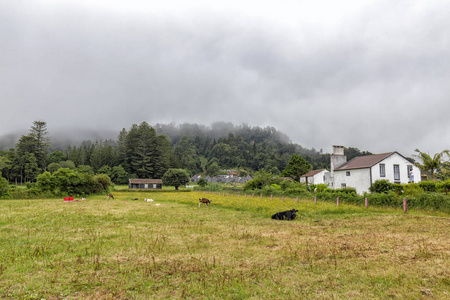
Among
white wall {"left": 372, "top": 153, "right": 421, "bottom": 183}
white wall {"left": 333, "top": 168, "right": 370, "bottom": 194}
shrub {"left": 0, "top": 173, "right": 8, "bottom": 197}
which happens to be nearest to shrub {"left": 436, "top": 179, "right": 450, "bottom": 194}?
white wall {"left": 372, "top": 153, "right": 421, "bottom": 183}

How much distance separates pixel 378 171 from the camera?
3406 centimetres

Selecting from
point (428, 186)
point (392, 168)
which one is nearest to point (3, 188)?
point (428, 186)

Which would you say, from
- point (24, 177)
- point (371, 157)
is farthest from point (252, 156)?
point (371, 157)

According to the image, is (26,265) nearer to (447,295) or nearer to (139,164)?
(447,295)

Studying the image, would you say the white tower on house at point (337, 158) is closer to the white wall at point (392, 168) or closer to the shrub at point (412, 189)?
the white wall at point (392, 168)

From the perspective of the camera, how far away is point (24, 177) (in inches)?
3728

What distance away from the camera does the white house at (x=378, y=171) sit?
34000 millimetres

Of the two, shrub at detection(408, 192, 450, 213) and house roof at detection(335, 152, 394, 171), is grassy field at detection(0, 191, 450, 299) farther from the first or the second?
house roof at detection(335, 152, 394, 171)

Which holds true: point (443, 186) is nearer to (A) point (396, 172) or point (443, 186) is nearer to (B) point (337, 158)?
(A) point (396, 172)

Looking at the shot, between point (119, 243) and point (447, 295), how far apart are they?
29.4 ft

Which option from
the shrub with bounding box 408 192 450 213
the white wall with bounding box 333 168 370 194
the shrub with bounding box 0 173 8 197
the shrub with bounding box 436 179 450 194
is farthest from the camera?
the shrub with bounding box 0 173 8 197

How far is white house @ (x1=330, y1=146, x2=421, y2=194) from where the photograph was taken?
3400 cm

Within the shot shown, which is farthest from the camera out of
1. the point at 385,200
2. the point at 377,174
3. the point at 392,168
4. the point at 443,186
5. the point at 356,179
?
the point at 356,179

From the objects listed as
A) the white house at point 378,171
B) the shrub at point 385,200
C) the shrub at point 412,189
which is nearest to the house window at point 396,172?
the white house at point 378,171
